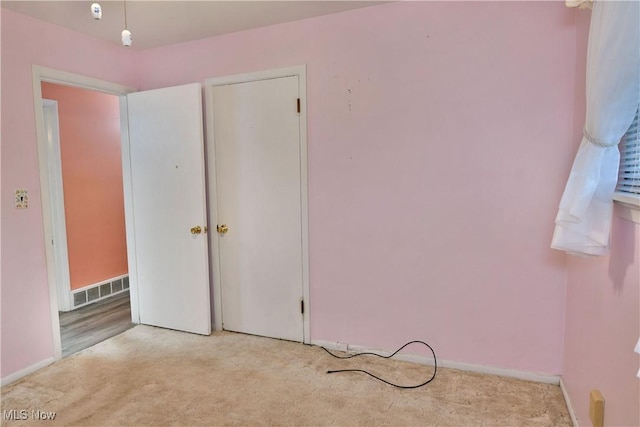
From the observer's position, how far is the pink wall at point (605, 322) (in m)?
1.29

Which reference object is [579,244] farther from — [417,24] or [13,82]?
[13,82]

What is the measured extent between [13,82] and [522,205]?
3.22m

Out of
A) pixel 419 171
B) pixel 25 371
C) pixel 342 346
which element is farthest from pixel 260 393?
pixel 419 171

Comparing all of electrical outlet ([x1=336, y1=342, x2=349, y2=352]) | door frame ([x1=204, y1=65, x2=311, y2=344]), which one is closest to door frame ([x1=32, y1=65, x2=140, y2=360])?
door frame ([x1=204, y1=65, x2=311, y2=344])

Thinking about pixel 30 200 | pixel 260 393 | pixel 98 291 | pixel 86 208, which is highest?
pixel 30 200

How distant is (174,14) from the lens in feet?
8.34

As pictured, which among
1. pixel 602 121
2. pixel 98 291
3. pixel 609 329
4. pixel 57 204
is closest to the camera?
pixel 602 121

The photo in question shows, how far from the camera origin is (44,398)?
2219mm

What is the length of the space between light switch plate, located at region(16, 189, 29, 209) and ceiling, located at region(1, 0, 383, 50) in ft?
3.70

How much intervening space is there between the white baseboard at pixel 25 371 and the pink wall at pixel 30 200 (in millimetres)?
28

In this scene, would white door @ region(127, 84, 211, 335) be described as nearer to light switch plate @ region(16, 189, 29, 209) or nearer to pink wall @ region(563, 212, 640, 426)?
light switch plate @ region(16, 189, 29, 209)

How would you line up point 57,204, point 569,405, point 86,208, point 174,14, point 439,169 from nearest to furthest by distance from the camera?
1. point 569,405
2. point 439,169
3. point 174,14
4. point 57,204
5. point 86,208

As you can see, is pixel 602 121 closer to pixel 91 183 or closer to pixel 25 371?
pixel 25 371

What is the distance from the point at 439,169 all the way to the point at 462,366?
1.29 meters
